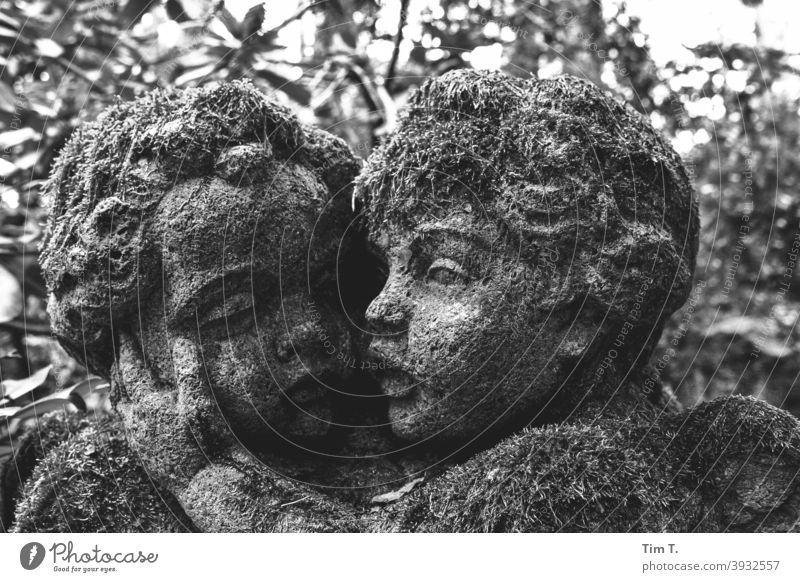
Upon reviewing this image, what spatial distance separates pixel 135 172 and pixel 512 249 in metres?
1.25

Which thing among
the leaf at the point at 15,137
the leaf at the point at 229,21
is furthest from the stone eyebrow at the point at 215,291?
the leaf at the point at 15,137

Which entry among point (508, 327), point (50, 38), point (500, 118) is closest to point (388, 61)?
point (50, 38)

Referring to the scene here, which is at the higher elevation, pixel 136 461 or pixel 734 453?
pixel 734 453

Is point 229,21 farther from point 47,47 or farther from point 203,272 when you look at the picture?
point 203,272

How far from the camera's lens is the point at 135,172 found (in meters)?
2.47

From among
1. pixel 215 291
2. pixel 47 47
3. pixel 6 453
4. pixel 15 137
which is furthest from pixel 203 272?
pixel 47 47

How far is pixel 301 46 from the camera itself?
189 inches

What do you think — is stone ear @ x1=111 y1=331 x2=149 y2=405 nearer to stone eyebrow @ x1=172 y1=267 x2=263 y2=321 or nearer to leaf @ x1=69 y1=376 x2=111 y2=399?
stone eyebrow @ x1=172 y1=267 x2=263 y2=321

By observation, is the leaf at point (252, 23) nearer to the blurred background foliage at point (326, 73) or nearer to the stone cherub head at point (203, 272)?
the blurred background foliage at point (326, 73)

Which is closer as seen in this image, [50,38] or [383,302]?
[383,302]

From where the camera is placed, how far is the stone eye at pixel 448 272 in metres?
2.38

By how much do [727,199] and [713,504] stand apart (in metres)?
5.08
